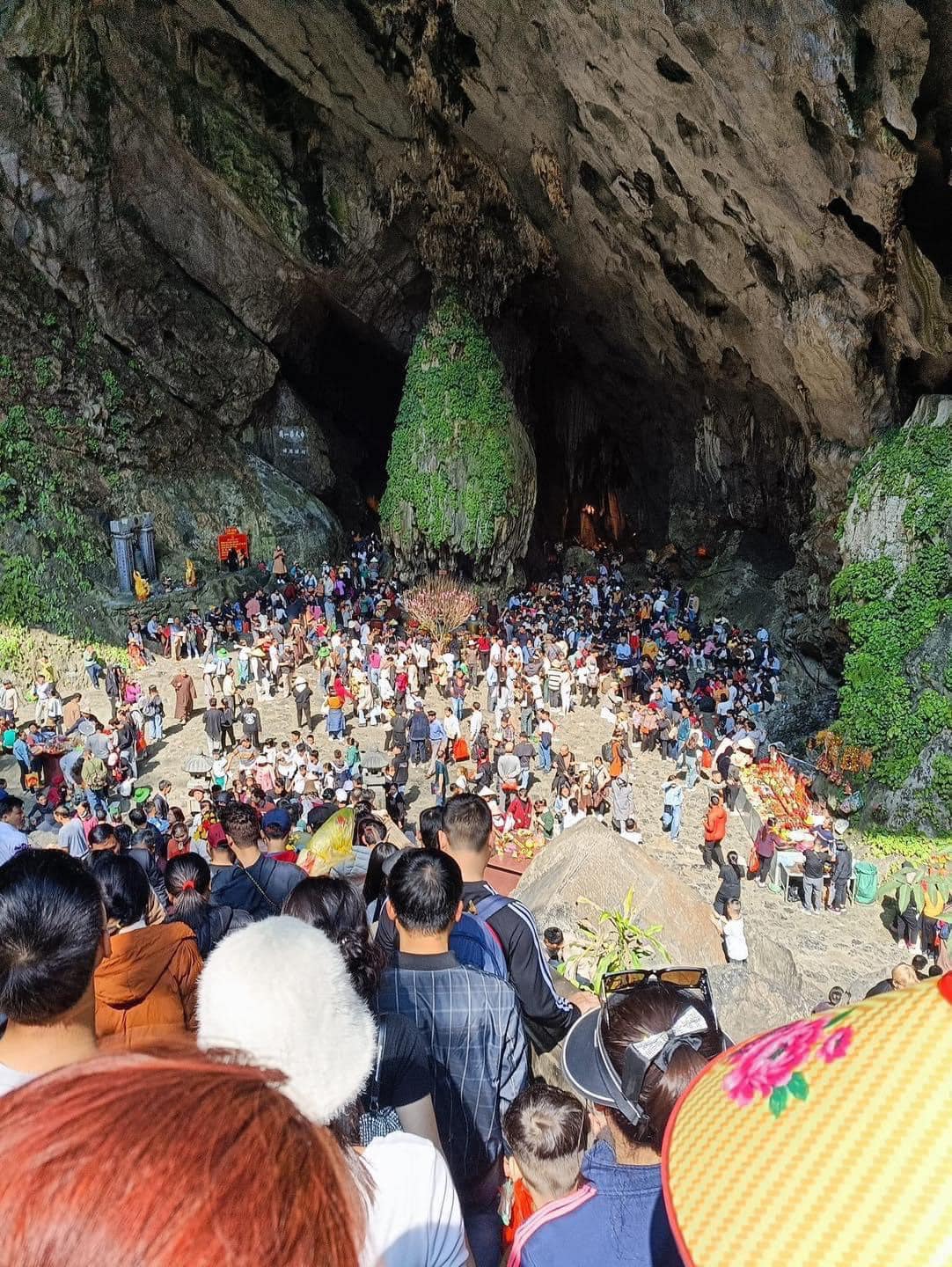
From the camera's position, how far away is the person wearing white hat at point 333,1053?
5.29 ft

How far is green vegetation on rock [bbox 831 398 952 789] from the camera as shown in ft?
43.0

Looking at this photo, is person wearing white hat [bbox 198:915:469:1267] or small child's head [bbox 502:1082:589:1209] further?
small child's head [bbox 502:1082:589:1209]

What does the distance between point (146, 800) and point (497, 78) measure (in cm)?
1317

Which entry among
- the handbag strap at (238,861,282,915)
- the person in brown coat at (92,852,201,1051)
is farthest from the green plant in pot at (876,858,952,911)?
the person in brown coat at (92,852,201,1051)

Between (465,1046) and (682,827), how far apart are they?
10693 mm

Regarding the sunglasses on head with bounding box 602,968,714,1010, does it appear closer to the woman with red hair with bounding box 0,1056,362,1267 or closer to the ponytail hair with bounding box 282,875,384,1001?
the ponytail hair with bounding box 282,875,384,1001

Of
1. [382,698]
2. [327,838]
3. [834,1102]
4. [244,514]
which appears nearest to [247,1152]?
[834,1102]

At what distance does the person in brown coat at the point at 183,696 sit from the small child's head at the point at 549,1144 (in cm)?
1458

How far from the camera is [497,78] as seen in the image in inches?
631

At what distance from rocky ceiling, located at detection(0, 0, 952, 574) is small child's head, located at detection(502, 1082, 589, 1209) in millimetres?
12090

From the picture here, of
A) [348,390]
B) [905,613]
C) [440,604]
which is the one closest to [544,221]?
[440,604]

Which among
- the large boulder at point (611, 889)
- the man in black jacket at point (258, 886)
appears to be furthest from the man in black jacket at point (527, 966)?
the large boulder at point (611, 889)

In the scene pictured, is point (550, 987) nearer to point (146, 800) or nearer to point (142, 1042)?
point (142, 1042)

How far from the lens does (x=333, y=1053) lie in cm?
163
